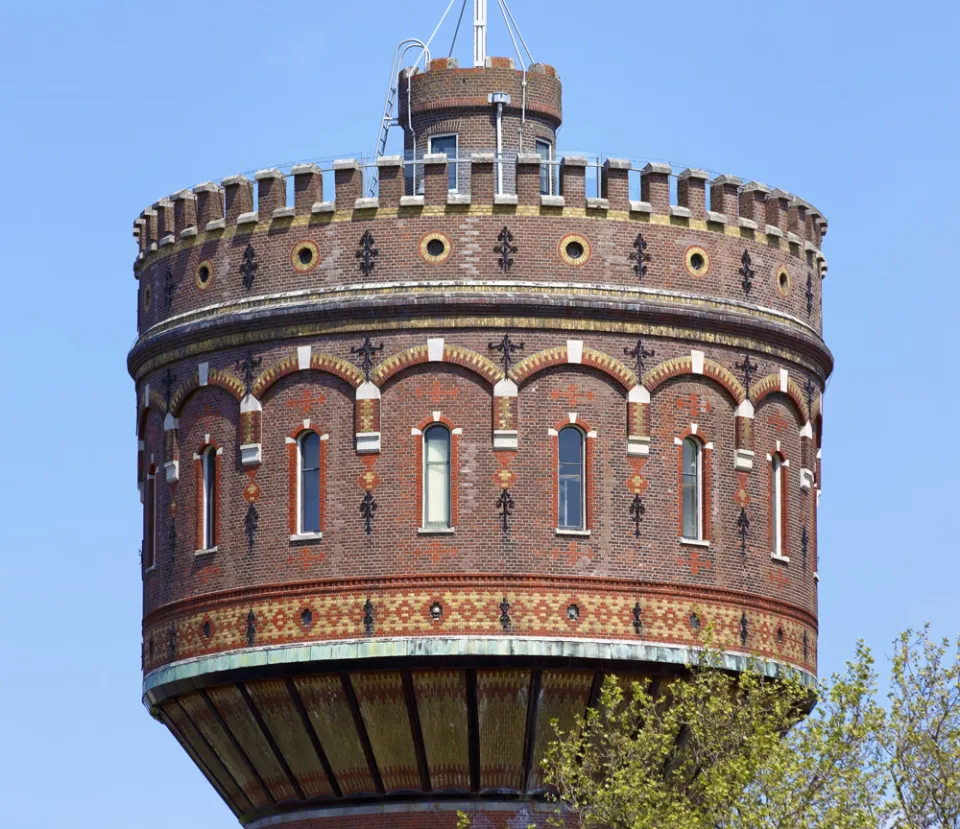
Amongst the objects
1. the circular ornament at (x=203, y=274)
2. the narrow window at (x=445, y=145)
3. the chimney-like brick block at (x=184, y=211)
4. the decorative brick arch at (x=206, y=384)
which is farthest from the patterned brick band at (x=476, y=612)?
the narrow window at (x=445, y=145)

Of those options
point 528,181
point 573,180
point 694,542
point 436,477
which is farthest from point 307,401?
point 694,542

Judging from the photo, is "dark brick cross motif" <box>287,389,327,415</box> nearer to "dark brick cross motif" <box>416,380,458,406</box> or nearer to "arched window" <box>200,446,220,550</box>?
"dark brick cross motif" <box>416,380,458,406</box>

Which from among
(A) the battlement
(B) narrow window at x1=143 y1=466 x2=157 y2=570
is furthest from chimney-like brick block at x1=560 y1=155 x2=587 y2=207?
(B) narrow window at x1=143 y1=466 x2=157 y2=570

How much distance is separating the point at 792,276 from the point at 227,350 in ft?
37.6

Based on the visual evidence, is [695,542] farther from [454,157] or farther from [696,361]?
[454,157]

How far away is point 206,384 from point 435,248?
5.41m

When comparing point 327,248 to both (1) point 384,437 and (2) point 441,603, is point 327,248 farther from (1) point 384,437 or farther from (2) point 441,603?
(2) point 441,603

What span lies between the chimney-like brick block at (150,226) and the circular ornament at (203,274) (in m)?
2.11

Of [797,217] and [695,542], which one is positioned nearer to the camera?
[695,542]

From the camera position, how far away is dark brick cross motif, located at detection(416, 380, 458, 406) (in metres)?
55.0

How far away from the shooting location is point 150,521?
194ft

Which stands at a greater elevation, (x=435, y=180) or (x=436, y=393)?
(x=435, y=180)

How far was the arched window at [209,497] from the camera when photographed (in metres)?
56.8

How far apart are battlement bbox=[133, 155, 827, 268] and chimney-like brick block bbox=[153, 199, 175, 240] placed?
0.05 m
